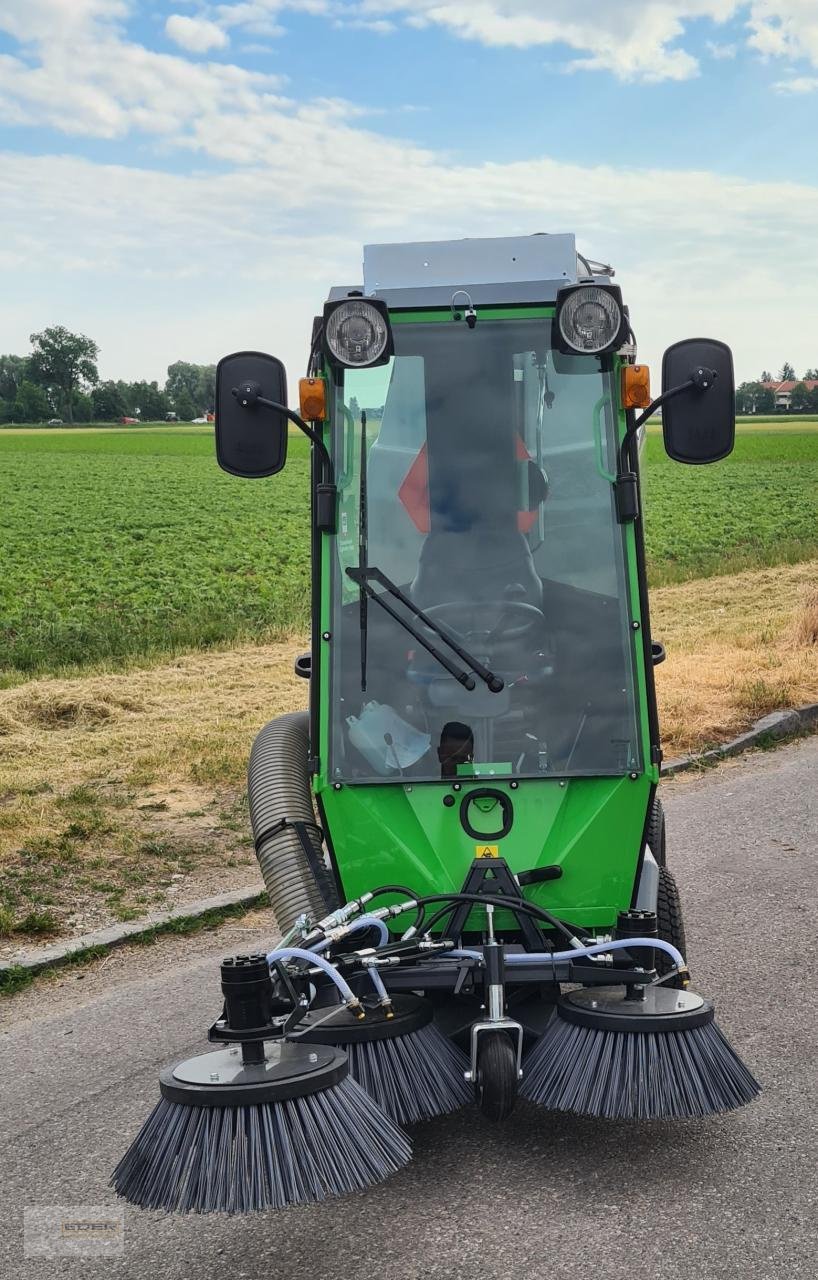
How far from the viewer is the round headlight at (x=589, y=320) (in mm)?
4156

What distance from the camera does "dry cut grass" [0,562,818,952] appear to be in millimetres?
6648

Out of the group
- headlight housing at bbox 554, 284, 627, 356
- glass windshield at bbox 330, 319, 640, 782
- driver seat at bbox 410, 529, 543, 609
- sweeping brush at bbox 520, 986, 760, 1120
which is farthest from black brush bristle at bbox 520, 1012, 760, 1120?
headlight housing at bbox 554, 284, 627, 356

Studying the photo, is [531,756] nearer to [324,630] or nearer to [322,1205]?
[324,630]

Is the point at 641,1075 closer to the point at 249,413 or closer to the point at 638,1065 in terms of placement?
the point at 638,1065

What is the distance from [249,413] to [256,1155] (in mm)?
2147

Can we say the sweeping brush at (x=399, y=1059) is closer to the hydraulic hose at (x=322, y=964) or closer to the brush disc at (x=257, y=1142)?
the hydraulic hose at (x=322, y=964)

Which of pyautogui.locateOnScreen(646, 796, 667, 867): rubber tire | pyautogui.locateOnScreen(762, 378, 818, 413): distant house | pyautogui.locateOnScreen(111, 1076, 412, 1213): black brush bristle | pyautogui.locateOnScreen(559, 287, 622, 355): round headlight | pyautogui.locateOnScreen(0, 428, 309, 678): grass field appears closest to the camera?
pyautogui.locateOnScreen(111, 1076, 412, 1213): black brush bristle

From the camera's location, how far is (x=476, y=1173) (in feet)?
12.0

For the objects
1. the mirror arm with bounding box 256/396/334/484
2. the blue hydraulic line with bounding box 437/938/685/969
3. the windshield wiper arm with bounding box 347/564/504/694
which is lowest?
the blue hydraulic line with bounding box 437/938/685/969

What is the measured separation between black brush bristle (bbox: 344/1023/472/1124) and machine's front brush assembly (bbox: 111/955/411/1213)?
12.1 inches

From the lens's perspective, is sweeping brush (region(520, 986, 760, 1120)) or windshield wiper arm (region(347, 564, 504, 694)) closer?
sweeping brush (region(520, 986, 760, 1120))

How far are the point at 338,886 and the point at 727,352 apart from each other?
2.07 m

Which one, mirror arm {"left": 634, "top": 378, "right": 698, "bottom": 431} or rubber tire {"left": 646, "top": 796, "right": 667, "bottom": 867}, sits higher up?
mirror arm {"left": 634, "top": 378, "right": 698, "bottom": 431}

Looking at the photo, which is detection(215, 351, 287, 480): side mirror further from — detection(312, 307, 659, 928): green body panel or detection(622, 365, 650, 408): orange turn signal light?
detection(622, 365, 650, 408): orange turn signal light
